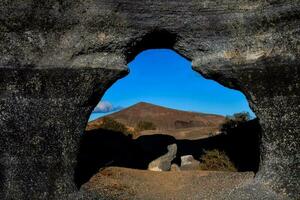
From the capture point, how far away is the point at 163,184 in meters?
12.3

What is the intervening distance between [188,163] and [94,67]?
27.3 feet

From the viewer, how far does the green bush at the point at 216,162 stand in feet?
47.7

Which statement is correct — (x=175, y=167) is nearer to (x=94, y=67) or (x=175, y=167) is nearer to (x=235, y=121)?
(x=235, y=121)

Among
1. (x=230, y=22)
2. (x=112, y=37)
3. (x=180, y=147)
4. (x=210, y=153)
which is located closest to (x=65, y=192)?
(x=112, y=37)

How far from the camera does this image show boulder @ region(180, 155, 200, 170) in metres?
15.8

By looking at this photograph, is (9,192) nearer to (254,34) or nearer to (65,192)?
(65,192)

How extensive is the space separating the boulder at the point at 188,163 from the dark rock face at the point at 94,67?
669 centimetres

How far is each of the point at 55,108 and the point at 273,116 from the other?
14.3ft

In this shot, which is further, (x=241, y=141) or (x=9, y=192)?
(x=241, y=141)

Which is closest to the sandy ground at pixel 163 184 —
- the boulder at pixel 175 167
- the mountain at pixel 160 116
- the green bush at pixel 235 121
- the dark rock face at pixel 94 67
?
the dark rock face at pixel 94 67

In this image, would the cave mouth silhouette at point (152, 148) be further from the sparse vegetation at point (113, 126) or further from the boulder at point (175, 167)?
the sparse vegetation at point (113, 126)

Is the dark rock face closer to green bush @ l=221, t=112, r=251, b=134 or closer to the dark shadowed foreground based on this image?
the dark shadowed foreground

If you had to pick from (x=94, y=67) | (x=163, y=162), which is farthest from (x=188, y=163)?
(x=94, y=67)

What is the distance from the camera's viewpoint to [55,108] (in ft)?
28.2
